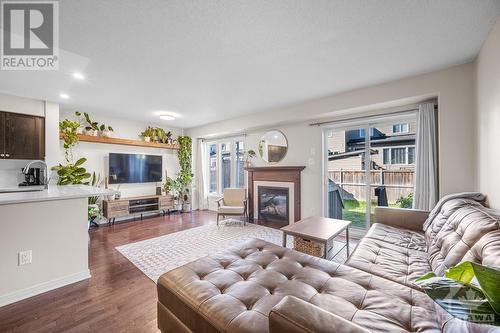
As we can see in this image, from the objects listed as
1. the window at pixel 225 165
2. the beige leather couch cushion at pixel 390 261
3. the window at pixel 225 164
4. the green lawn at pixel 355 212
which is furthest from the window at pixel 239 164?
the beige leather couch cushion at pixel 390 261

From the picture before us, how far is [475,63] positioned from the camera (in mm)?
2318

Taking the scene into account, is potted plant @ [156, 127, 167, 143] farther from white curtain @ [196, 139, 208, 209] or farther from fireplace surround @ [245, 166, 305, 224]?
fireplace surround @ [245, 166, 305, 224]

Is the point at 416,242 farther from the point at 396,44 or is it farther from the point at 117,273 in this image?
the point at 117,273

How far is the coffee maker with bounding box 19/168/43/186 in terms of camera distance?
11.8 feet

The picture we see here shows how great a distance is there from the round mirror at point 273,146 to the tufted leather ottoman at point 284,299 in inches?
115

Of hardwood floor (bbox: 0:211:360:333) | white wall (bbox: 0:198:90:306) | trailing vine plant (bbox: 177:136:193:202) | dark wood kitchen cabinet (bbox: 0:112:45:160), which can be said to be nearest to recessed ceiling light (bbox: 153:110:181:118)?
trailing vine plant (bbox: 177:136:193:202)

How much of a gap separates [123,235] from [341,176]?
4.05 m

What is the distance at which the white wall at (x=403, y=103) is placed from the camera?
2424mm

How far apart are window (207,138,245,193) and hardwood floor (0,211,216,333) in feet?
10.7

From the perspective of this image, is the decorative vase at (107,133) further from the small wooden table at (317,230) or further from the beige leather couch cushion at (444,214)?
the beige leather couch cushion at (444,214)

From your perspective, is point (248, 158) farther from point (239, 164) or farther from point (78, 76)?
point (78, 76)

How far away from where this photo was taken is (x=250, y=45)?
2016mm

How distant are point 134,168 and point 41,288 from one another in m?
3.22

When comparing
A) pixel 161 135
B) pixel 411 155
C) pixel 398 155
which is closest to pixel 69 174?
pixel 161 135
